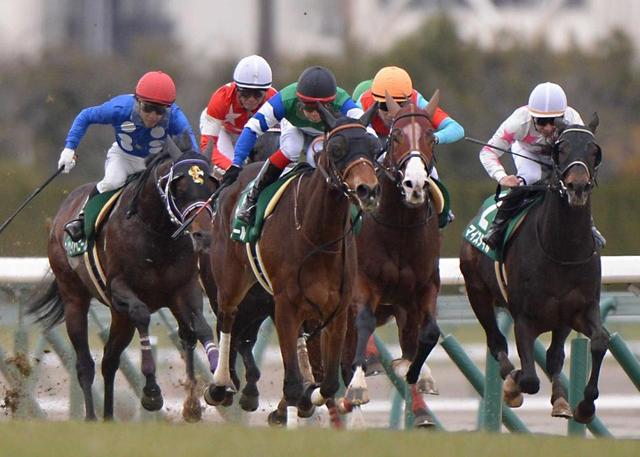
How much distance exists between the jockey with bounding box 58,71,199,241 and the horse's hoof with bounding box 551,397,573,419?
2658 millimetres

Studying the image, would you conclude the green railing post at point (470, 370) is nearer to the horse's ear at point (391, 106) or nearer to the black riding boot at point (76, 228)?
the horse's ear at point (391, 106)

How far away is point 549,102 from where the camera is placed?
33.3ft

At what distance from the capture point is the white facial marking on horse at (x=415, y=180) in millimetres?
9070

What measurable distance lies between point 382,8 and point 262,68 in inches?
521

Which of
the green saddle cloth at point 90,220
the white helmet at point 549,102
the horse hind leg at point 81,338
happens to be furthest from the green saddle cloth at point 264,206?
A: the horse hind leg at point 81,338

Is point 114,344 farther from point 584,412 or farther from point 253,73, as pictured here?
point 584,412

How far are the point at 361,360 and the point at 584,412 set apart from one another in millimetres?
1308

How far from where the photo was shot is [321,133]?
9.84 metres

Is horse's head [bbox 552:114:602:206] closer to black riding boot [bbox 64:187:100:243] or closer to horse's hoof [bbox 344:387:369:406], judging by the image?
horse's hoof [bbox 344:387:369:406]

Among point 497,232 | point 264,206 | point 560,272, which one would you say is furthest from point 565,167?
point 264,206

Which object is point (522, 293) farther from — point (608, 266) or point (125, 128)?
point (125, 128)

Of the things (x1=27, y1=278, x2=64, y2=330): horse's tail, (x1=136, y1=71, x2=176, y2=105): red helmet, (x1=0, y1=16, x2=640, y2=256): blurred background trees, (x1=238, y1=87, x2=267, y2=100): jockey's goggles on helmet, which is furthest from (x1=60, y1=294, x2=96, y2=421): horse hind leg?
(x1=0, y1=16, x2=640, y2=256): blurred background trees

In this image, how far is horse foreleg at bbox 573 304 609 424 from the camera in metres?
9.62

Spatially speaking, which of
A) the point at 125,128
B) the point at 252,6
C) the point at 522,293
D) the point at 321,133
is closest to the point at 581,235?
the point at 522,293
